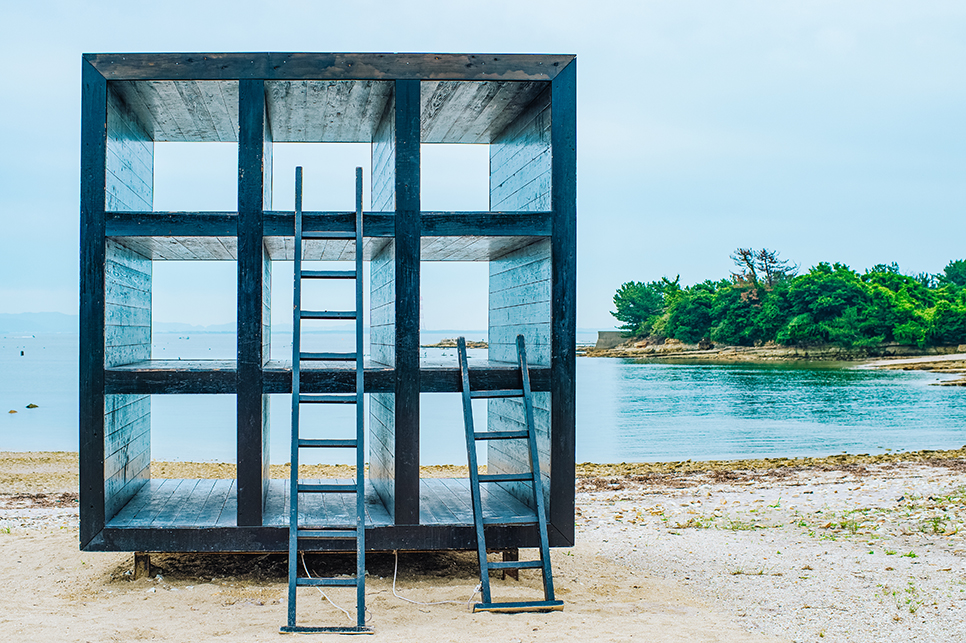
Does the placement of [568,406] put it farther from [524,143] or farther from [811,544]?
[811,544]

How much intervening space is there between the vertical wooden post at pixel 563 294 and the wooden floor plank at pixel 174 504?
2.94 metres

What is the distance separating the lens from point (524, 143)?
6.59 m

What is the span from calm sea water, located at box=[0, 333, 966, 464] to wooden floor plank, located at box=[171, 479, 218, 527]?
265 centimetres

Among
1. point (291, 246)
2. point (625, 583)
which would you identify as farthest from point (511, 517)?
point (291, 246)

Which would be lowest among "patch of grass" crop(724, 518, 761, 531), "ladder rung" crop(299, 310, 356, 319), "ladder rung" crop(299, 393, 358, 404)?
"patch of grass" crop(724, 518, 761, 531)

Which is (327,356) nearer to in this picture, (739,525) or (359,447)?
(359,447)

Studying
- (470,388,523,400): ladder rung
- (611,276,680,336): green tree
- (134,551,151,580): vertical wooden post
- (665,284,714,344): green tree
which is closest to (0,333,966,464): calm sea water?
(470,388,523,400): ladder rung

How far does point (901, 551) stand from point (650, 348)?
246ft

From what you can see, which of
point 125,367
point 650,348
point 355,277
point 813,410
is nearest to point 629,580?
point 355,277

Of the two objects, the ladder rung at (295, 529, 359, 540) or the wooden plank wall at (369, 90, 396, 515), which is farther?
the wooden plank wall at (369, 90, 396, 515)

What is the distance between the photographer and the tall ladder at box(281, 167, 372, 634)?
4.68m

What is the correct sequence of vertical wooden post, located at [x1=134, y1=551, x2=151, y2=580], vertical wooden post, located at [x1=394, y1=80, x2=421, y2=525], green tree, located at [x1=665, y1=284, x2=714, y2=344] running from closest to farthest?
vertical wooden post, located at [x1=394, y1=80, x2=421, y2=525], vertical wooden post, located at [x1=134, y1=551, x2=151, y2=580], green tree, located at [x1=665, y1=284, x2=714, y2=344]

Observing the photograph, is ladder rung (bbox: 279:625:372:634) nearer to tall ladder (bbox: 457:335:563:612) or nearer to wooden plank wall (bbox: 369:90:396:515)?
tall ladder (bbox: 457:335:563:612)

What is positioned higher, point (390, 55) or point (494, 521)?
point (390, 55)
